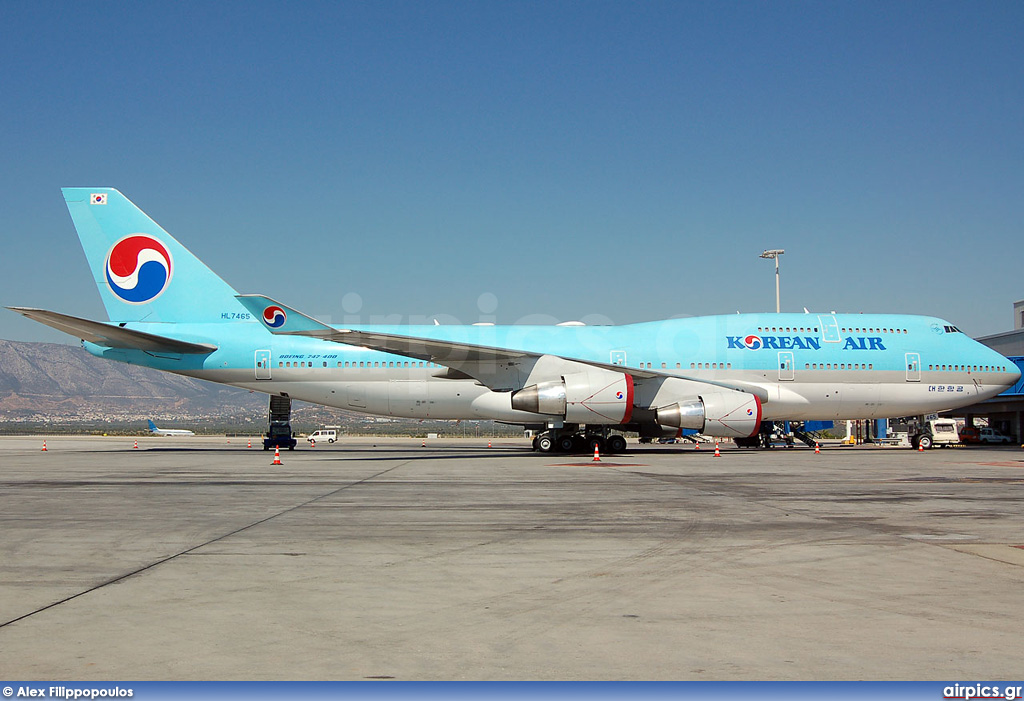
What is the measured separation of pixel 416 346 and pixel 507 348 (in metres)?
3.84

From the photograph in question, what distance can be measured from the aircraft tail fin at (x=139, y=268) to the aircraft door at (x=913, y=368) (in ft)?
77.1

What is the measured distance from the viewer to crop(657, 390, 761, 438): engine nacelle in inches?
977

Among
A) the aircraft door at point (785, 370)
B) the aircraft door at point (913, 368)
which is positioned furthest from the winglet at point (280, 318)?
the aircraft door at point (913, 368)

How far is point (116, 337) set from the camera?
26.3 meters

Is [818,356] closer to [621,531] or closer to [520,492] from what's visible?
[520,492]

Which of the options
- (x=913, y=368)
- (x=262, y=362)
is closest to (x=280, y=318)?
(x=262, y=362)

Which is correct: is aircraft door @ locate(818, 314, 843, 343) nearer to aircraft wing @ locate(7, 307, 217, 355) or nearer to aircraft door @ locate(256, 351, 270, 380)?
aircraft door @ locate(256, 351, 270, 380)

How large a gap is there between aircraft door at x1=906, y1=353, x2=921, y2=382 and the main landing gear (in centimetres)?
1029

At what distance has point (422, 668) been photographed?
396 centimetres

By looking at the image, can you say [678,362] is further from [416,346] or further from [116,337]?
[116,337]

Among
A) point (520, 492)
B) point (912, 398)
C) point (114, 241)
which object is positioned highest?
point (114, 241)

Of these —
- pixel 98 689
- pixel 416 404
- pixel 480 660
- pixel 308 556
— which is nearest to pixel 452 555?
pixel 308 556

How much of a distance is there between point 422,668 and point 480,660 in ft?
1.01

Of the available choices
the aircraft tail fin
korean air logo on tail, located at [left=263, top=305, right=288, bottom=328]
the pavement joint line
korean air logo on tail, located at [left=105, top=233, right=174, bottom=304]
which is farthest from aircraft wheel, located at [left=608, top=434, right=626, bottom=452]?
korean air logo on tail, located at [left=105, top=233, right=174, bottom=304]
